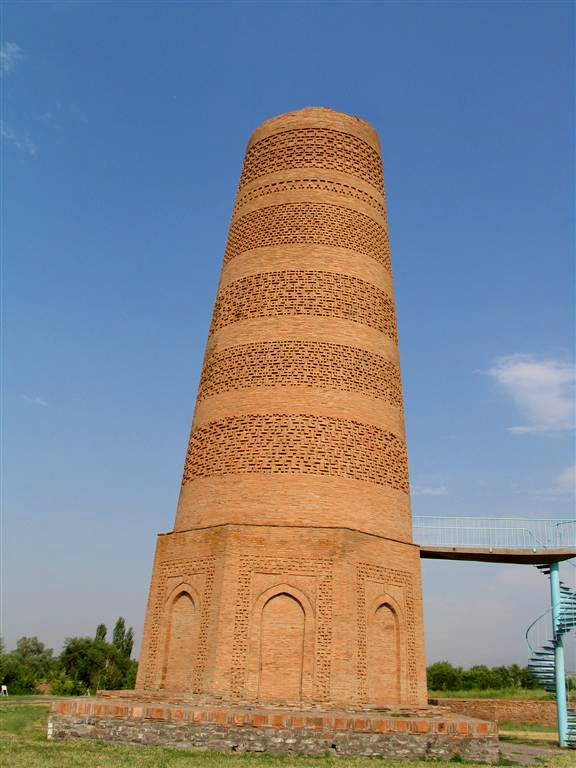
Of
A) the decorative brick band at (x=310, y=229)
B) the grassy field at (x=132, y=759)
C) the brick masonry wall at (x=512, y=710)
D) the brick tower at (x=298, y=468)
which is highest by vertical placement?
the decorative brick band at (x=310, y=229)

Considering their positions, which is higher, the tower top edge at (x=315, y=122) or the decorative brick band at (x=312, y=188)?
the tower top edge at (x=315, y=122)

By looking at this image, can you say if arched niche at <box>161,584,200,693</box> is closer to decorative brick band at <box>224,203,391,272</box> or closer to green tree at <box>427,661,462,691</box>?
decorative brick band at <box>224,203,391,272</box>

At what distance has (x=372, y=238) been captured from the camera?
44.5ft

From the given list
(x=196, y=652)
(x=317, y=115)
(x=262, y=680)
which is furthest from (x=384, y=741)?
(x=317, y=115)

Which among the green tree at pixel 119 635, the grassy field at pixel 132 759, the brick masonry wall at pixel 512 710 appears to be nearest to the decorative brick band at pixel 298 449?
the grassy field at pixel 132 759

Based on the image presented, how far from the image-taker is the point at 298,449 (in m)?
11.4

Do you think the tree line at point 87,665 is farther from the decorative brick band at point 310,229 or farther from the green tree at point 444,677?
the decorative brick band at point 310,229

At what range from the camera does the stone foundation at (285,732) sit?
856cm

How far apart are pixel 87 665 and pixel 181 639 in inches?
1138

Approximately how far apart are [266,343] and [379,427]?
7.62 feet

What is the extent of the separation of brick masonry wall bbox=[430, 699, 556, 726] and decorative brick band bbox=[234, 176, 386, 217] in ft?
37.5

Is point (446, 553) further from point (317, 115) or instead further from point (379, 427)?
point (317, 115)

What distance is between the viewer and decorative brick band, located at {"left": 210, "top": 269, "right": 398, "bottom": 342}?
12500mm

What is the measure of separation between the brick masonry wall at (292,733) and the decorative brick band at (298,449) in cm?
365
